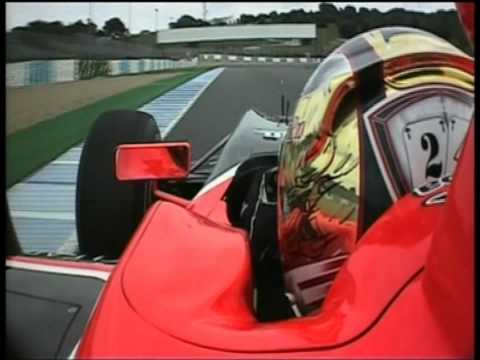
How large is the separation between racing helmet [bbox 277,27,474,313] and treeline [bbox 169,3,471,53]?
0.18 ft

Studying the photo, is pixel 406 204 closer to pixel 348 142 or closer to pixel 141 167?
pixel 348 142

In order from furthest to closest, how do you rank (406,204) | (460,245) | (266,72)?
(266,72), (406,204), (460,245)

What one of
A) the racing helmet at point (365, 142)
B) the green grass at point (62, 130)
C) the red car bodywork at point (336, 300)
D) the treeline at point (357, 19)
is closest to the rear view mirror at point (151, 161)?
the green grass at point (62, 130)

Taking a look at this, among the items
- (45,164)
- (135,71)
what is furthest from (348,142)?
(45,164)

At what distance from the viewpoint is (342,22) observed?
1.52m

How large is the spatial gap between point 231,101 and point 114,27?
0.68m

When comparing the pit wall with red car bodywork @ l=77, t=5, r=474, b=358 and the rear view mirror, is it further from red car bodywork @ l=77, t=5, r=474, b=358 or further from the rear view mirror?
red car bodywork @ l=77, t=5, r=474, b=358

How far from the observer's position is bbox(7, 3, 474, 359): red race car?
80 cm

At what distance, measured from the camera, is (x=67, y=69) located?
161 cm

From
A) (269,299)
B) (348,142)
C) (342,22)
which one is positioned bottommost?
(269,299)

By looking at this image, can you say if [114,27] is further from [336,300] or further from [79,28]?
[336,300]

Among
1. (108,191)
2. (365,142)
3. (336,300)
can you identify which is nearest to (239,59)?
(108,191)

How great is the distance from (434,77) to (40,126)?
0.90 metres

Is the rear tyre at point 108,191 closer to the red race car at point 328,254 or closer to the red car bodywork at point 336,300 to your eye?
the red race car at point 328,254
